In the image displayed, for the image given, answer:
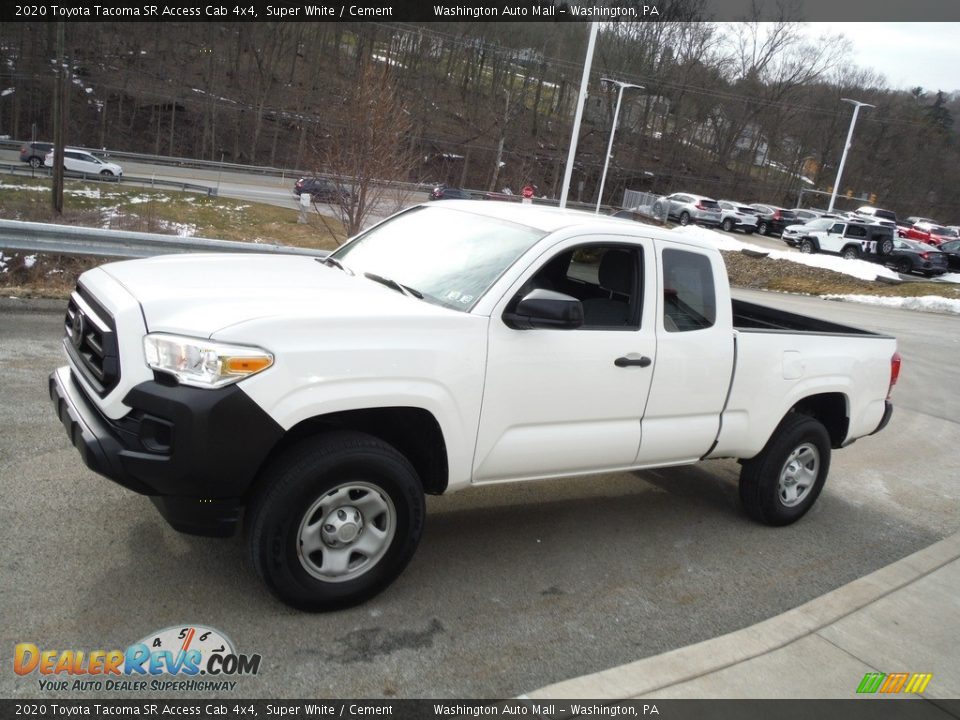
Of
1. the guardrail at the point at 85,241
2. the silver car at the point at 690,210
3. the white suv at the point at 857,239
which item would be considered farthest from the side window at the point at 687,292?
A: the silver car at the point at 690,210

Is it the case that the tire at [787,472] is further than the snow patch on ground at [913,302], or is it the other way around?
the snow patch on ground at [913,302]

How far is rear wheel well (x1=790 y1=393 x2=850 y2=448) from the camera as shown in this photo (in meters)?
5.73

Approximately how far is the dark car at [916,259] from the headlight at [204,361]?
35.4 metres

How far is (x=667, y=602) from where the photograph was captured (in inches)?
170

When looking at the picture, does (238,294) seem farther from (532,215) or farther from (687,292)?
(687,292)

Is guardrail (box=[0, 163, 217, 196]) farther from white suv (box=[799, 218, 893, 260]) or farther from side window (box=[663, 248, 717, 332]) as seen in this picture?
side window (box=[663, 248, 717, 332])

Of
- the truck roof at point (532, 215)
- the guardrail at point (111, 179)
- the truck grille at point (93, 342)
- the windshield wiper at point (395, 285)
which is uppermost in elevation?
the truck roof at point (532, 215)

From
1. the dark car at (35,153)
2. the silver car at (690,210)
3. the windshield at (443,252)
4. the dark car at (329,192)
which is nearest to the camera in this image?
the windshield at (443,252)

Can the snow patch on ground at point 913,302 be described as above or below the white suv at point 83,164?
above

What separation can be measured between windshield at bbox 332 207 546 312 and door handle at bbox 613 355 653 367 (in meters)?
0.79

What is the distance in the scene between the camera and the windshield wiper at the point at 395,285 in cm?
409

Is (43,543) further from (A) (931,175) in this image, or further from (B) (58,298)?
(A) (931,175)

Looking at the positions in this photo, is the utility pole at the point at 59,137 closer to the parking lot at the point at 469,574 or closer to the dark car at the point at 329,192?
the dark car at the point at 329,192

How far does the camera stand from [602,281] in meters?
4.76
